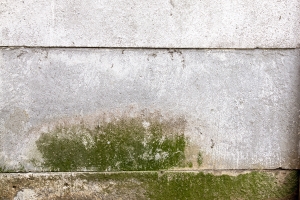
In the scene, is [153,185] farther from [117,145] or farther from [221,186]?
[221,186]

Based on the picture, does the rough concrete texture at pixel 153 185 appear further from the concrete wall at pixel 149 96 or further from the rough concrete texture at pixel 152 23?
the rough concrete texture at pixel 152 23

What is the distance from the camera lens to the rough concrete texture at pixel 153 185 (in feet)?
9.71

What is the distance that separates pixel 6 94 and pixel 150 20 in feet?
4.94

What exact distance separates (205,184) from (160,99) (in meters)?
0.93

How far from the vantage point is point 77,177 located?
2963 mm

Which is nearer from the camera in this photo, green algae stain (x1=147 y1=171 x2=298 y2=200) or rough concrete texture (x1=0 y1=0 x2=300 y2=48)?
rough concrete texture (x1=0 y1=0 x2=300 y2=48)

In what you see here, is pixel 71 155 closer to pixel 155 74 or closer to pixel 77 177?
pixel 77 177

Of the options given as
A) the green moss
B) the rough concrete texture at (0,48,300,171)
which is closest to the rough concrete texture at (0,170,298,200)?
the green moss

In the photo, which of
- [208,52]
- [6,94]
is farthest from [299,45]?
[6,94]

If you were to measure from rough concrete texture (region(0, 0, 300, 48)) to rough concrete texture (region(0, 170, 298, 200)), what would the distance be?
1.23 m

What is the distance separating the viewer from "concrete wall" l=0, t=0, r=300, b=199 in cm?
287

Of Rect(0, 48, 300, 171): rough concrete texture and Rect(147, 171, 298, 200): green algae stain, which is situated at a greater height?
Rect(0, 48, 300, 171): rough concrete texture

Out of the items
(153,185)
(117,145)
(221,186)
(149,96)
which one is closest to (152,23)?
(149,96)

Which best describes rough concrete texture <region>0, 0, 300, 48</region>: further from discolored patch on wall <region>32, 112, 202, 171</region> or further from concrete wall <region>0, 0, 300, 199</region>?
discolored patch on wall <region>32, 112, 202, 171</region>
